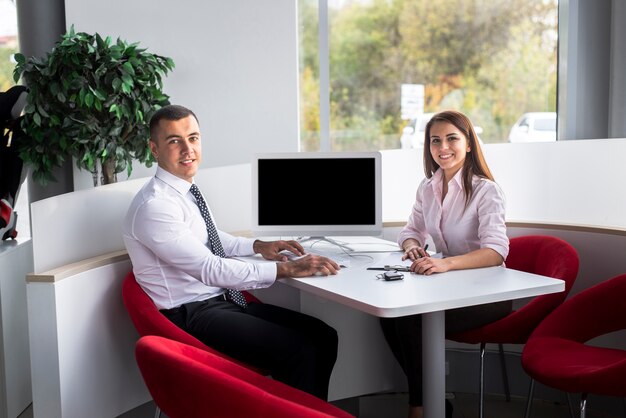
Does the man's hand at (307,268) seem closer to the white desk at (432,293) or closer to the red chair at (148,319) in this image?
the white desk at (432,293)

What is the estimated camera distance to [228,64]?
4.62 meters

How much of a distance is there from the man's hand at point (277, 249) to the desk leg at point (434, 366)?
75 cm

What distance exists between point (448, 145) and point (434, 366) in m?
1.08

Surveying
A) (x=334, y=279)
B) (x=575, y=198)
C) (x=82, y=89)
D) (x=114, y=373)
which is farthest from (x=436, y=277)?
(x=82, y=89)

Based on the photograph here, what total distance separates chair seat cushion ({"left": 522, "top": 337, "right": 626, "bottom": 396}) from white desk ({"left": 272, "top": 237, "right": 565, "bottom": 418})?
0.31 m

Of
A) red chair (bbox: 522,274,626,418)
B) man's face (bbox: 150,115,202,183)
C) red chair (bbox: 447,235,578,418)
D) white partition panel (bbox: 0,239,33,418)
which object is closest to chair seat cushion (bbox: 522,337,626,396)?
red chair (bbox: 522,274,626,418)

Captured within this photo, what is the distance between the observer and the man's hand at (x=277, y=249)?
3070 mm

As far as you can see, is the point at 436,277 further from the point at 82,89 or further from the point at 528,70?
the point at 528,70

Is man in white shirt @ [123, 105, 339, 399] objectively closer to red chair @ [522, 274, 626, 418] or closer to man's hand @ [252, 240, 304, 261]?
man's hand @ [252, 240, 304, 261]


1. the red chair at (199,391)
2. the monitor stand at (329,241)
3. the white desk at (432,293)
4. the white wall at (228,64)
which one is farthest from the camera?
the white wall at (228,64)

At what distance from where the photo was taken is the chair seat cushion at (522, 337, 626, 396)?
7.88ft

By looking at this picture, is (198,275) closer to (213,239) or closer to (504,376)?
(213,239)

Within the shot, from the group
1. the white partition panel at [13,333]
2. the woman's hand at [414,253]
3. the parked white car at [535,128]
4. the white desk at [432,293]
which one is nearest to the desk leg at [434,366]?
the white desk at [432,293]

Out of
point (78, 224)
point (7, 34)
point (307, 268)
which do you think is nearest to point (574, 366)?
point (307, 268)
